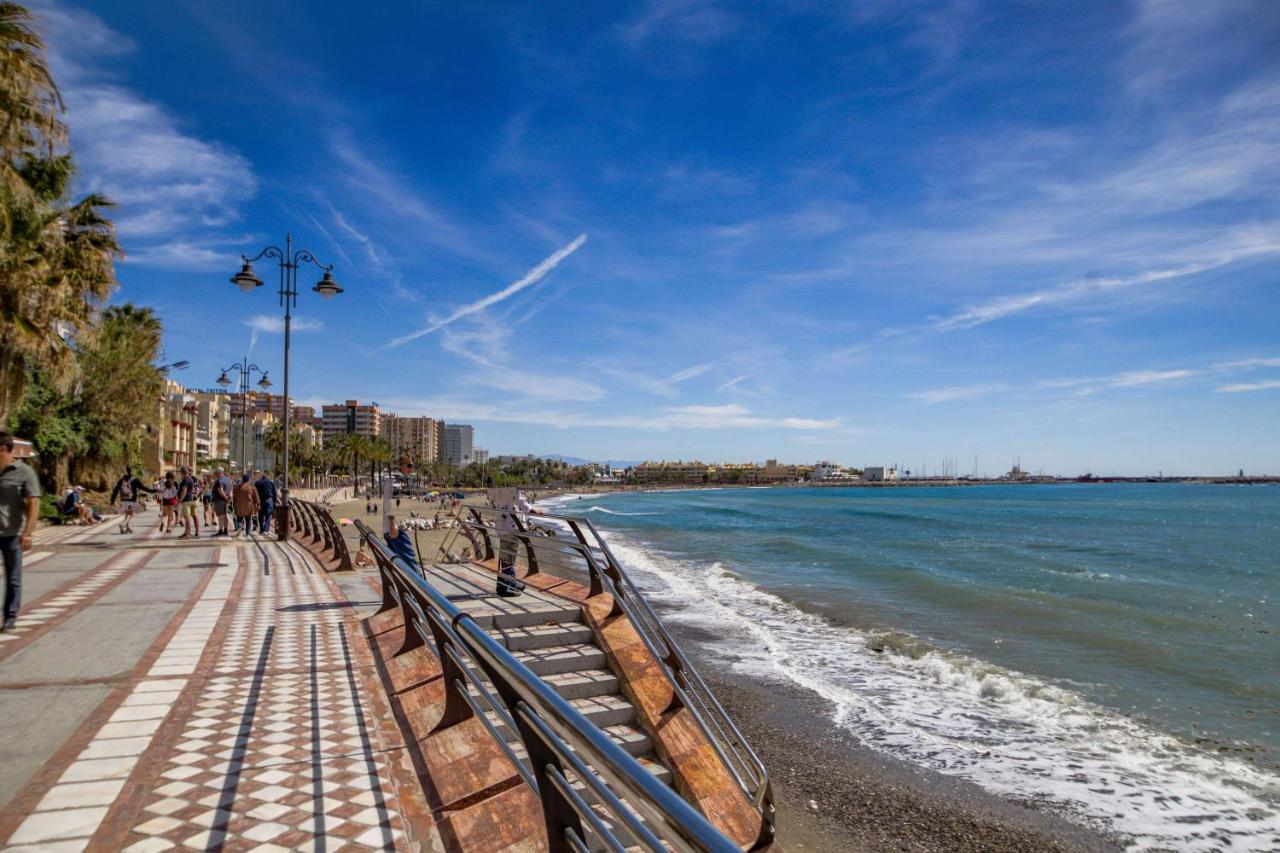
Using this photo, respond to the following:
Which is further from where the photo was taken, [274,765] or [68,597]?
[68,597]

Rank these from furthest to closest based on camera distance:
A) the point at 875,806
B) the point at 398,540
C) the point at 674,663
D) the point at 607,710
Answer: the point at 398,540
the point at 875,806
the point at 674,663
the point at 607,710

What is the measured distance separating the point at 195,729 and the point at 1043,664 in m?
15.1

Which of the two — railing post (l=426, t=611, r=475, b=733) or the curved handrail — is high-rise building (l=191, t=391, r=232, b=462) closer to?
the curved handrail

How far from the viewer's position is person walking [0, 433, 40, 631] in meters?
6.68

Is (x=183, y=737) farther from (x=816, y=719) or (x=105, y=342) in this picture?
(x=105, y=342)

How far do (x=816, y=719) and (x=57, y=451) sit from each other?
28.2m

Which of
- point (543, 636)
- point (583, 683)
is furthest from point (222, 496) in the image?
point (583, 683)

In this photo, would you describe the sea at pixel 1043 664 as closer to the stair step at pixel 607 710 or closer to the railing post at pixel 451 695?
the stair step at pixel 607 710

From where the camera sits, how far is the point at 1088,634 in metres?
17.6

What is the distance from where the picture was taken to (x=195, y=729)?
4.58 meters

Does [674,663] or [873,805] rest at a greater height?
[674,663]

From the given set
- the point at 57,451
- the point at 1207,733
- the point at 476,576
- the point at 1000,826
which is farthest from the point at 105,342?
the point at 1207,733

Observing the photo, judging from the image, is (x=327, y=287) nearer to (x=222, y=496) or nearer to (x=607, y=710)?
(x=222, y=496)

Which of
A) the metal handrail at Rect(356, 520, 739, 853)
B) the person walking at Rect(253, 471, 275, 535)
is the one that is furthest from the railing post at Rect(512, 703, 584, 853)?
the person walking at Rect(253, 471, 275, 535)
